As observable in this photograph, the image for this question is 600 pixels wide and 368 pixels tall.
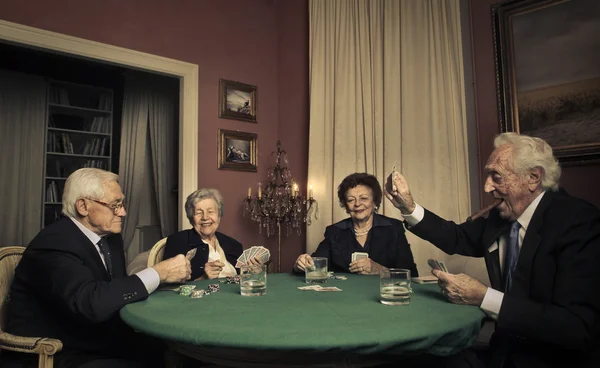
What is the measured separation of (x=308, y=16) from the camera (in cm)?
460

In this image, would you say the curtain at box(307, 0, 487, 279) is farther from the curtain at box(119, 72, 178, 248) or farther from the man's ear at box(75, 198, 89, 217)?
the curtain at box(119, 72, 178, 248)

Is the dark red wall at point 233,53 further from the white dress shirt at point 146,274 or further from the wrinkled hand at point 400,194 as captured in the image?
the wrinkled hand at point 400,194

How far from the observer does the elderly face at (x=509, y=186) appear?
167 cm

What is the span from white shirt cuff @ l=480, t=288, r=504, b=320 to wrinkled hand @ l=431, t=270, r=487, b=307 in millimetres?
15

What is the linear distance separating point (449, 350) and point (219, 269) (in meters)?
1.36

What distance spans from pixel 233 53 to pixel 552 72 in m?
2.92

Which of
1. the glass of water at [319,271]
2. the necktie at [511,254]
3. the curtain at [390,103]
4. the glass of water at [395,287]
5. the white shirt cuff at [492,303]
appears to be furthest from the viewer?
the curtain at [390,103]

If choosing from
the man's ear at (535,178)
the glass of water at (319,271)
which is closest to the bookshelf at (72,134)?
the glass of water at (319,271)

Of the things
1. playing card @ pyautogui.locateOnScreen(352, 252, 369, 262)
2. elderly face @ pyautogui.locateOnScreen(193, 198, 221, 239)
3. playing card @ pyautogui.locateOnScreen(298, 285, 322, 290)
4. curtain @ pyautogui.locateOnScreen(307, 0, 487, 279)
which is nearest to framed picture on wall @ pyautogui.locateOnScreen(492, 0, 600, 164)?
curtain @ pyautogui.locateOnScreen(307, 0, 487, 279)

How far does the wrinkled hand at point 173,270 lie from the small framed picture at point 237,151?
260cm

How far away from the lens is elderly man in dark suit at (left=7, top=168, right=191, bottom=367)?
1530mm

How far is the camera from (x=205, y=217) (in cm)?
264

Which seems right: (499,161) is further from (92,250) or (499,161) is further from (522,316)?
(92,250)

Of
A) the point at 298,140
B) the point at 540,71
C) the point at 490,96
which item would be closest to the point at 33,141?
the point at 298,140
